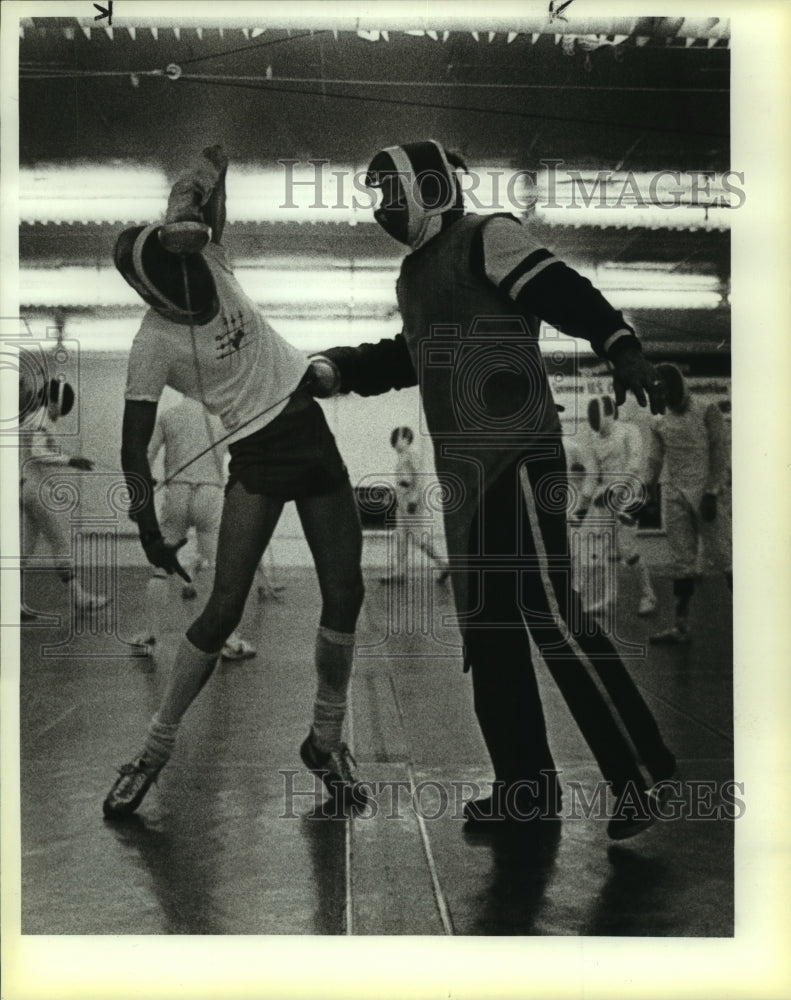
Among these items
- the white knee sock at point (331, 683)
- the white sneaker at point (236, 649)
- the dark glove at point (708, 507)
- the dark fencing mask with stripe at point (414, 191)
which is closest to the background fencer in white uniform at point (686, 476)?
the dark glove at point (708, 507)

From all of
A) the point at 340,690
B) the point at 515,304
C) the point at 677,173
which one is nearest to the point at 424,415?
the point at 515,304

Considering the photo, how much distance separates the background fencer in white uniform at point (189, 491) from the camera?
291 centimetres

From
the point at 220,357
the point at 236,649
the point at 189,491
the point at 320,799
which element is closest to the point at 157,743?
the point at 236,649

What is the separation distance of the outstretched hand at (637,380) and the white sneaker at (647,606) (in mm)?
500

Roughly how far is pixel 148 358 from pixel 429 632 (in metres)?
1.05

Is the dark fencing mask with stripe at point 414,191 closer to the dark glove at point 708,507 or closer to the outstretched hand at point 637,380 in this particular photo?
the outstretched hand at point 637,380

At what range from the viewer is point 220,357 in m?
2.92

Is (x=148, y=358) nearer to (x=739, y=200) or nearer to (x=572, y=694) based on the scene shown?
(x=572, y=694)

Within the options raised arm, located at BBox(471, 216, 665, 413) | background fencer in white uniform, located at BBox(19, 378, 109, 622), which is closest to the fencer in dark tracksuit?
raised arm, located at BBox(471, 216, 665, 413)

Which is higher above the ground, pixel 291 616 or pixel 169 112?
pixel 169 112

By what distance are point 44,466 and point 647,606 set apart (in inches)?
66.2

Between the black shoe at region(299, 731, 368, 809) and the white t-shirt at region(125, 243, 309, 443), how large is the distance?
2.87ft

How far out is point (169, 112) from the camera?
294 centimetres

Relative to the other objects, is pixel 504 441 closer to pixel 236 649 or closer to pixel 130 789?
pixel 236 649
